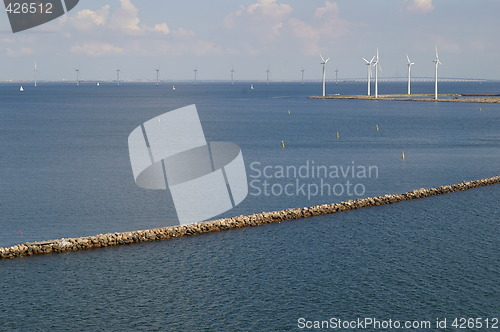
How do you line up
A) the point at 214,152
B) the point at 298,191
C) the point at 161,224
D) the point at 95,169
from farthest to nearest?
the point at 214,152 → the point at 95,169 → the point at 298,191 → the point at 161,224

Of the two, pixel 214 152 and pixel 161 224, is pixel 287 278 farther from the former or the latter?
pixel 214 152

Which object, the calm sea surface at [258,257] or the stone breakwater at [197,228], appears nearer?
the calm sea surface at [258,257]

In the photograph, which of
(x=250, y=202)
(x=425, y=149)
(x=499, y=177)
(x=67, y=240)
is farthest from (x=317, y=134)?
(x=67, y=240)

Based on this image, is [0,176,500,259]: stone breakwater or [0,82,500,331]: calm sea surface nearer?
[0,82,500,331]: calm sea surface

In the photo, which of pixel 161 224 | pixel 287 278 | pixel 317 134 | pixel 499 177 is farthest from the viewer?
pixel 317 134

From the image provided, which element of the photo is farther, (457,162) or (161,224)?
(457,162)

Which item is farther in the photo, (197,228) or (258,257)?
(197,228)

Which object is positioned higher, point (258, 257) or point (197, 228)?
point (197, 228)
